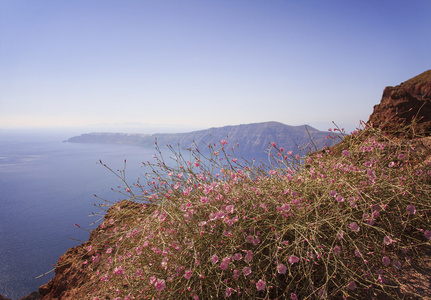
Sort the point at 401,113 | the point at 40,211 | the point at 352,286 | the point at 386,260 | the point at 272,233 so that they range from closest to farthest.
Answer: the point at 352,286 → the point at 386,260 → the point at 272,233 → the point at 401,113 → the point at 40,211

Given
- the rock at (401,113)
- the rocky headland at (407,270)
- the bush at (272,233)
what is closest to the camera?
the bush at (272,233)

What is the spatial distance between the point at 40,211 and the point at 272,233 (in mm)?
56432

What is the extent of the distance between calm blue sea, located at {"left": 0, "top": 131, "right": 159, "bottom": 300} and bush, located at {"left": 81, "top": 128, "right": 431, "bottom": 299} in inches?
55.6

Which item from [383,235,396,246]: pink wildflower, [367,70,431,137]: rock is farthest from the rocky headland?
[383,235,396,246]: pink wildflower

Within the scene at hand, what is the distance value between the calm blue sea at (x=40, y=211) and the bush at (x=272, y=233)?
1.41 metres

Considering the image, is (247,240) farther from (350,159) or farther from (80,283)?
(80,283)

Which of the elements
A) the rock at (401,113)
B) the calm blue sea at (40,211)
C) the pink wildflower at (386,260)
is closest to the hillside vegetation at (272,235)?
the pink wildflower at (386,260)

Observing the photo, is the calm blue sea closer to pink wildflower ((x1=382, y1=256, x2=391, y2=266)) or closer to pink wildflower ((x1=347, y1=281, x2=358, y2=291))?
pink wildflower ((x1=347, y1=281, x2=358, y2=291))

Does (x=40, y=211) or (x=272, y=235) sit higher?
(x=272, y=235)

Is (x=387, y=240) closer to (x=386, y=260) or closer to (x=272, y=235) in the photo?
(x=386, y=260)

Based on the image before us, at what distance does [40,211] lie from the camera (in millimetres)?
43656

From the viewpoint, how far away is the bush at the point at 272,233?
2.11 meters

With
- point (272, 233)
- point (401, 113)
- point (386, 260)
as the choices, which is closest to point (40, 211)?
point (272, 233)

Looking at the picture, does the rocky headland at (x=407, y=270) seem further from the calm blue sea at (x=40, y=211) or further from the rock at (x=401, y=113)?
the calm blue sea at (x=40, y=211)
